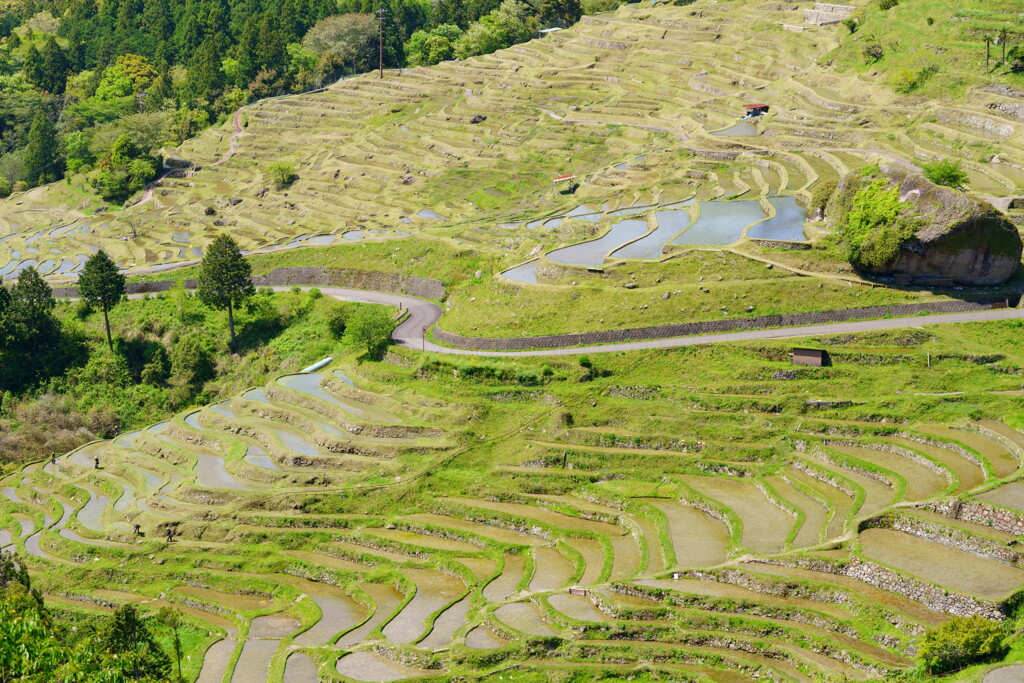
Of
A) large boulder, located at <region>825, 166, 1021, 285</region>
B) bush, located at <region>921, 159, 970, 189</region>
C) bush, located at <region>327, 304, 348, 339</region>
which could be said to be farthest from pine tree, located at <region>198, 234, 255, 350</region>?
bush, located at <region>921, 159, 970, 189</region>

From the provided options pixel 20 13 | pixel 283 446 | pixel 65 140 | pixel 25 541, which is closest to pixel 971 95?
pixel 283 446

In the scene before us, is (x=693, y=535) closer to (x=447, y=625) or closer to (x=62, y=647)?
(x=447, y=625)

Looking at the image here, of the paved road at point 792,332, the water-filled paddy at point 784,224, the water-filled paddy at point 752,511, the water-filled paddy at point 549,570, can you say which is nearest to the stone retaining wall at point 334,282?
the paved road at point 792,332

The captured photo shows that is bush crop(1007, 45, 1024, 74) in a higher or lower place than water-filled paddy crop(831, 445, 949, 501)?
higher

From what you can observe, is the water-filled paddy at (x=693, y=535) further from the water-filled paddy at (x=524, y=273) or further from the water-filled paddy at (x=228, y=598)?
the water-filled paddy at (x=524, y=273)

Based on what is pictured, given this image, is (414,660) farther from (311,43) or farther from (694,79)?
(311,43)

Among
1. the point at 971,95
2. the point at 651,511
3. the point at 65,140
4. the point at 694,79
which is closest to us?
the point at 651,511

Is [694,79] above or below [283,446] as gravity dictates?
above

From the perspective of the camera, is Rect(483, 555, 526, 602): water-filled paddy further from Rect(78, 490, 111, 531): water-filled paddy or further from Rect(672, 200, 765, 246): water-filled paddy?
Rect(672, 200, 765, 246): water-filled paddy
